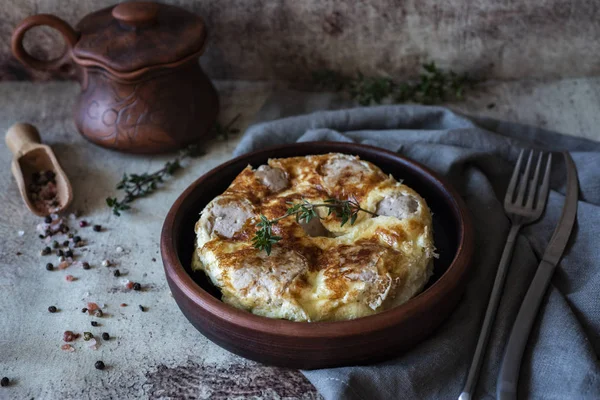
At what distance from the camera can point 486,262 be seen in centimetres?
205

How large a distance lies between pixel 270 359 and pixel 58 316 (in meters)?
0.73

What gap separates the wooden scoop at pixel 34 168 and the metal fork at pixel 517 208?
1521mm

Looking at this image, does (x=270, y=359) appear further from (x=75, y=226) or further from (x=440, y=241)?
(x=75, y=226)

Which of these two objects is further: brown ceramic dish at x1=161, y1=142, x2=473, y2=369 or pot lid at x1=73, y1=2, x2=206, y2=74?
pot lid at x1=73, y1=2, x2=206, y2=74

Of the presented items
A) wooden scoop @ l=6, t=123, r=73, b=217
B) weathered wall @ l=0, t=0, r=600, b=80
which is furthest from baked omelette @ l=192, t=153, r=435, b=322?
weathered wall @ l=0, t=0, r=600, b=80

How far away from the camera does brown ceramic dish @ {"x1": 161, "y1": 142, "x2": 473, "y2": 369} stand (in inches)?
64.9

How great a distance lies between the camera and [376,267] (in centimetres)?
174

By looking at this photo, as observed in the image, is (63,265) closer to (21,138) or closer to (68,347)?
(68,347)

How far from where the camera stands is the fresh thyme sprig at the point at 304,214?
1.80 meters

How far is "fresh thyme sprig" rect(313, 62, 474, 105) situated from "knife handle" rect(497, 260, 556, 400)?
119cm

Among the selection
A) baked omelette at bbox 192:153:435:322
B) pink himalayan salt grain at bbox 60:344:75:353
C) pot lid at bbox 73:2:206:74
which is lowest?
pink himalayan salt grain at bbox 60:344:75:353

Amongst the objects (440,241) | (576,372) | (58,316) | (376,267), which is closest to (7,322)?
(58,316)

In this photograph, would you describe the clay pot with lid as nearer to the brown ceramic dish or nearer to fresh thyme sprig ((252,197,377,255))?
the brown ceramic dish

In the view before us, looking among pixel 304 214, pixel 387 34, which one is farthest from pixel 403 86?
pixel 304 214
